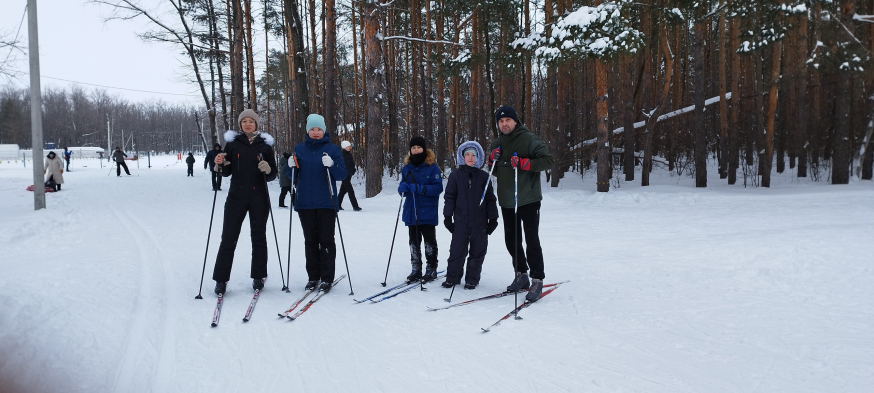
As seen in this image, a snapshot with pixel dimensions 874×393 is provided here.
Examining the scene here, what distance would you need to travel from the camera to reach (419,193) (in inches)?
214

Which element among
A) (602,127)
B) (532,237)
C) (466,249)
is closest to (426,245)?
(466,249)

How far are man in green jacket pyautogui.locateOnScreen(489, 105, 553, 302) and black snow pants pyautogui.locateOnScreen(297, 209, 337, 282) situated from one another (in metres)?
1.75

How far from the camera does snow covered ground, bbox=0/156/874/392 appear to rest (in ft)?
10.3

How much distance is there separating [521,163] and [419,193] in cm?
124

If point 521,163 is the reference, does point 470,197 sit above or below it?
below

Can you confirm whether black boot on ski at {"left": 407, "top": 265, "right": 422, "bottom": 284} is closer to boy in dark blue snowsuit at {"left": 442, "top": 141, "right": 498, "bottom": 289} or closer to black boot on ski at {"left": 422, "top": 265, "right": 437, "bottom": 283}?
black boot on ski at {"left": 422, "top": 265, "right": 437, "bottom": 283}

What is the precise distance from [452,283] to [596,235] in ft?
13.2

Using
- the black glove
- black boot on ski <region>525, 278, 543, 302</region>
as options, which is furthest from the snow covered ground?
the black glove

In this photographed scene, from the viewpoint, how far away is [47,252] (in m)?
7.15

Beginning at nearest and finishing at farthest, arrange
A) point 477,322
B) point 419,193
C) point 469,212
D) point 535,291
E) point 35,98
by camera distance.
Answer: point 477,322
point 535,291
point 469,212
point 419,193
point 35,98

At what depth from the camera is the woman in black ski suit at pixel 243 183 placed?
500 centimetres

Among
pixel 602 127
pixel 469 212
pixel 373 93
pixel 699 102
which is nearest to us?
pixel 469 212

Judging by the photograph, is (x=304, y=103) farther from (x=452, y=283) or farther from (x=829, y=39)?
(x=829, y=39)

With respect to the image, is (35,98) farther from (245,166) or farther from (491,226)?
(491,226)
